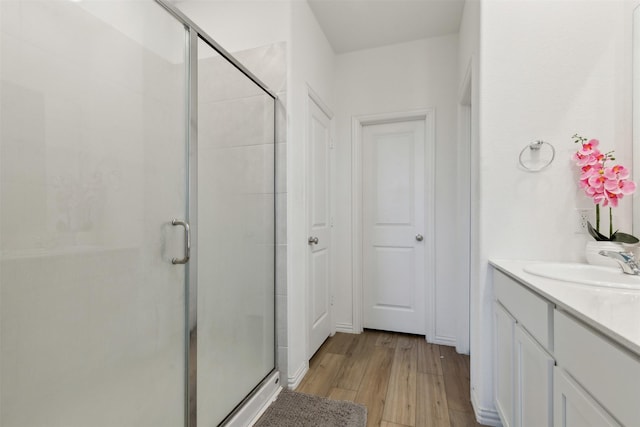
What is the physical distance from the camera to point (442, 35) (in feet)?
8.45

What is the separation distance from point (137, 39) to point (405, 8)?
2.00 metres

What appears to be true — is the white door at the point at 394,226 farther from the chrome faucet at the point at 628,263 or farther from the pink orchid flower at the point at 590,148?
the chrome faucet at the point at 628,263

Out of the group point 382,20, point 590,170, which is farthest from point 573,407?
point 382,20

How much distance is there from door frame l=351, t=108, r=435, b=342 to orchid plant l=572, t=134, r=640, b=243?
121 cm

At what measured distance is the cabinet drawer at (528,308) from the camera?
0.94m

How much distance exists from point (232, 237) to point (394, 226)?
Answer: 1.68 m

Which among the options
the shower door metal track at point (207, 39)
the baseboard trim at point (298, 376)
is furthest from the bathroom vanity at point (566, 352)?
the shower door metal track at point (207, 39)

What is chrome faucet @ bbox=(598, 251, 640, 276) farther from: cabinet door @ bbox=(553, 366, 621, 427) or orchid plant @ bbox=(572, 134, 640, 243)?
cabinet door @ bbox=(553, 366, 621, 427)

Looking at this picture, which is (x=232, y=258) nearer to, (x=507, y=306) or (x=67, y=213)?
(x=67, y=213)

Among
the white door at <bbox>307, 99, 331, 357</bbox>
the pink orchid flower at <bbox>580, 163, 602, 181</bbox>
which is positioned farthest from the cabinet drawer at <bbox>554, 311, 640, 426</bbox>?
the white door at <bbox>307, 99, 331, 357</bbox>

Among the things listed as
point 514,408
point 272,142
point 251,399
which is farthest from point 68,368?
point 514,408

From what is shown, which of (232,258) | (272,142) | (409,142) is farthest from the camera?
(409,142)

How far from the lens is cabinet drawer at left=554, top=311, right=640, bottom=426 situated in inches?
21.6

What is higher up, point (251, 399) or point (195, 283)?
point (195, 283)
